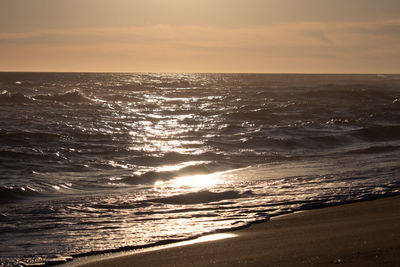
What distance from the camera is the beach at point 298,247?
4.21 meters

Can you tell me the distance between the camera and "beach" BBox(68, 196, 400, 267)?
4207mm

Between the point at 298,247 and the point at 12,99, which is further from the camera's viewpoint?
the point at 12,99

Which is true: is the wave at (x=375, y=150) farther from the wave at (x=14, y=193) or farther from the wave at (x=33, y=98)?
the wave at (x=33, y=98)

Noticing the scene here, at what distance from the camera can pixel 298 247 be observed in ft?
15.4

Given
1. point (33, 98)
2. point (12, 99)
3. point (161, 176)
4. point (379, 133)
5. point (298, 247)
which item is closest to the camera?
point (298, 247)

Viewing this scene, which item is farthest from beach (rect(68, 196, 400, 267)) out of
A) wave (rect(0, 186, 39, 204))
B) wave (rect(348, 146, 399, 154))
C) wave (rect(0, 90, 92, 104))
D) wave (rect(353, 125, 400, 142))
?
wave (rect(0, 90, 92, 104))

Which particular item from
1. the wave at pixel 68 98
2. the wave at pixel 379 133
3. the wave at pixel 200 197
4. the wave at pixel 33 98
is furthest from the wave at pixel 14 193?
the wave at pixel 68 98

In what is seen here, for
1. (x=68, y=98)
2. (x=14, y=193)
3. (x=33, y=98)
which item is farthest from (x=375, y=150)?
(x=33, y=98)

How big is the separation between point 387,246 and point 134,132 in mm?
14486

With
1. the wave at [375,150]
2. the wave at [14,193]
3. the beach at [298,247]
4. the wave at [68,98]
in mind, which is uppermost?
the wave at [68,98]

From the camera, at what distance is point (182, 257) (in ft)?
15.6

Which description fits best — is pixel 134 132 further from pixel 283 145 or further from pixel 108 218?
pixel 108 218

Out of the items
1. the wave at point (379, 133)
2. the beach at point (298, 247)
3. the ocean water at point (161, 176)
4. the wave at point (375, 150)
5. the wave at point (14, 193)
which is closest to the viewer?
the beach at point (298, 247)

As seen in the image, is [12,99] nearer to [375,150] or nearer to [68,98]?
[68,98]
